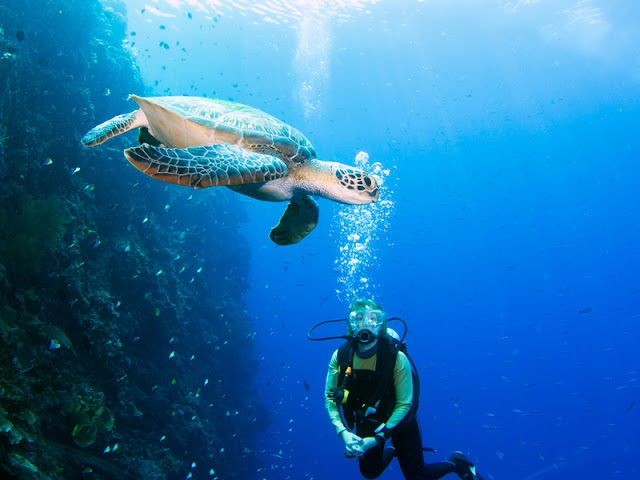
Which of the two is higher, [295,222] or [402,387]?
[295,222]

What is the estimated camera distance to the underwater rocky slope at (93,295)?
4324 millimetres

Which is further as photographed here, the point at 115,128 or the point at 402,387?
the point at 115,128

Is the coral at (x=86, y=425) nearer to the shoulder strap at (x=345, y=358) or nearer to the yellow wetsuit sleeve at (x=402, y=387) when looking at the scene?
the shoulder strap at (x=345, y=358)

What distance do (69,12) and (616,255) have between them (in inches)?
2839

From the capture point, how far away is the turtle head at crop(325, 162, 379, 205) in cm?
280

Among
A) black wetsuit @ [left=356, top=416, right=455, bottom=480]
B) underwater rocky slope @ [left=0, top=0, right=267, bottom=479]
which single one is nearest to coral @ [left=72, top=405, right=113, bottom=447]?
underwater rocky slope @ [left=0, top=0, right=267, bottom=479]

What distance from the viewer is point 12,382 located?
3.40 m

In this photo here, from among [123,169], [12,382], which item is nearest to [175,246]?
[123,169]

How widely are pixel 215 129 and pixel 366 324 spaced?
218cm

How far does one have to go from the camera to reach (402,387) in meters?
2.28

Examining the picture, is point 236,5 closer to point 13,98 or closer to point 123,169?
point 123,169

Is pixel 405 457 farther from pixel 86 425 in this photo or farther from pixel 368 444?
pixel 86 425

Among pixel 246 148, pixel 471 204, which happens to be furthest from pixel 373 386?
pixel 471 204

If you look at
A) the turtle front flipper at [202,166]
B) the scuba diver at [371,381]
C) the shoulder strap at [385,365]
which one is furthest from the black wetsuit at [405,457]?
the turtle front flipper at [202,166]
